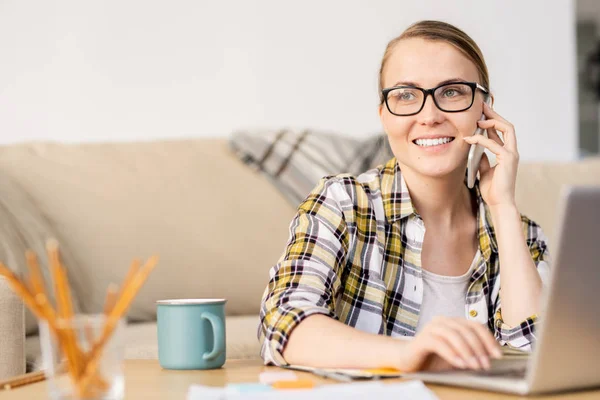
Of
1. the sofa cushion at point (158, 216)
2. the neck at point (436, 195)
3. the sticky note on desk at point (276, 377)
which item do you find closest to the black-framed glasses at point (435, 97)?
the neck at point (436, 195)

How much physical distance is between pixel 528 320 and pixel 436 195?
0.32 m

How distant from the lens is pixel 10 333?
1341 mm

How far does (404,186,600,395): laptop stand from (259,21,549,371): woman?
0.47 meters

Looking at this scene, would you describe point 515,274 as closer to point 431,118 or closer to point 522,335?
point 522,335

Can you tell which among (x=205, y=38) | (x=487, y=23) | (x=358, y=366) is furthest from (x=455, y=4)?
(x=358, y=366)

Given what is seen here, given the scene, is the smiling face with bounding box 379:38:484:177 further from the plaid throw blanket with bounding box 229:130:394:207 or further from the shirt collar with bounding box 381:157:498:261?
the plaid throw blanket with bounding box 229:130:394:207

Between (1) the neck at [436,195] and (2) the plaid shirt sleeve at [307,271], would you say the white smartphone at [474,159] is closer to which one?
(1) the neck at [436,195]

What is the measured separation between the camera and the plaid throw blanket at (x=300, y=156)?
93.7 inches

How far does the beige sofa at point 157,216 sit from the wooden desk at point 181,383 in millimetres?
847

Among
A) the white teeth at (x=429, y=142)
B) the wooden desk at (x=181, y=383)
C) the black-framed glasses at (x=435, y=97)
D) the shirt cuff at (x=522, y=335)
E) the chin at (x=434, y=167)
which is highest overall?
the black-framed glasses at (x=435, y=97)

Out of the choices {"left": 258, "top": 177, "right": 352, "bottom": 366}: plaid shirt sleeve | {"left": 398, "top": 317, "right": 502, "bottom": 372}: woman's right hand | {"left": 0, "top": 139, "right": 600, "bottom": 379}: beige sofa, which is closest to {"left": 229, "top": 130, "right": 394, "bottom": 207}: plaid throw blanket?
{"left": 0, "top": 139, "right": 600, "bottom": 379}: beige sofa

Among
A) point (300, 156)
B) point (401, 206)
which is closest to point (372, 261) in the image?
point (401, 206)

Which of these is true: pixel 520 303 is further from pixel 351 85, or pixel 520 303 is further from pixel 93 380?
pixel 351 85

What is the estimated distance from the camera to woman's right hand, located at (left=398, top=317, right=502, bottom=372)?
855 millimetres
